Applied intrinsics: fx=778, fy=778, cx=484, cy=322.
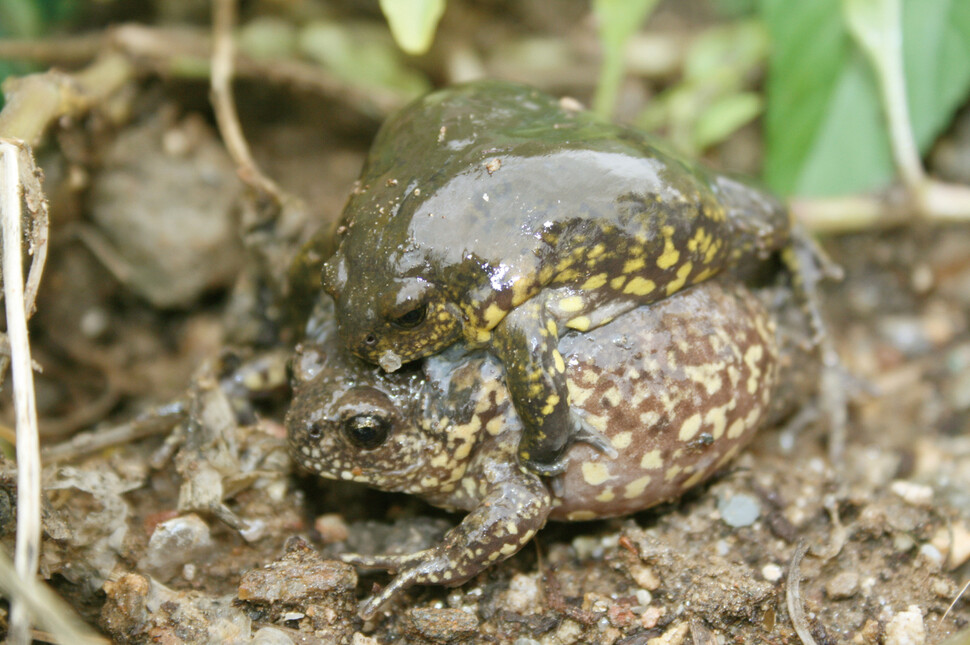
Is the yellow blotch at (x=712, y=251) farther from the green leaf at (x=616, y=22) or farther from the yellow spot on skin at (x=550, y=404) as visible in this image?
the green leaf at (x=616, y=22)

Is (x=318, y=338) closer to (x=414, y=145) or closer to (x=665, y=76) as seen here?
(x=414, y=145)

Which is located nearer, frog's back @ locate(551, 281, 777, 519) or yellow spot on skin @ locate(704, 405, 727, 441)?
frog's back @ locate(551, 281, 777, 519)

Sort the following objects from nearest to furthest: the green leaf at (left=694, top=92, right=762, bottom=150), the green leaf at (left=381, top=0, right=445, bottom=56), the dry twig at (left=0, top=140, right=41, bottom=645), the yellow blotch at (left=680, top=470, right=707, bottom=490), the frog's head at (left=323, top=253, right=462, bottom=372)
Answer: the dry twig at (left=0, top=140, right=41, bottom=645)
the frog's head at (left=323, top=253, right=462, bottom=372)
the yellow blotch at (left=680, top=470, right=707, bottom=490)
the green leaf at (left=381, top=0, right=445, bottom=56)
the green leaf at (left=694, top=92, right=762, bottom=150)

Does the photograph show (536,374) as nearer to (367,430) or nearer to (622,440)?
(622,440)

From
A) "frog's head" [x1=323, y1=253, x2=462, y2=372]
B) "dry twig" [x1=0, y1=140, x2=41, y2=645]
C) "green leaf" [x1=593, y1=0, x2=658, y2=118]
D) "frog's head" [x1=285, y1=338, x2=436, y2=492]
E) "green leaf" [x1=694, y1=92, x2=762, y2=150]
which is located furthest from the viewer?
"green leaf" [x1=694, y1=92, x2=762, y2=150]

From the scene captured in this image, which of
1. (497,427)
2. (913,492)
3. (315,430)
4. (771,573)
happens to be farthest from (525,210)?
(913,492)

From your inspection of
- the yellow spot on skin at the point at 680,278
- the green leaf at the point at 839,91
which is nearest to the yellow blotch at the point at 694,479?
the yellow spot on skin at the point at 680,278

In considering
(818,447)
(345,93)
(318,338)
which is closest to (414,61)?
(345,93)

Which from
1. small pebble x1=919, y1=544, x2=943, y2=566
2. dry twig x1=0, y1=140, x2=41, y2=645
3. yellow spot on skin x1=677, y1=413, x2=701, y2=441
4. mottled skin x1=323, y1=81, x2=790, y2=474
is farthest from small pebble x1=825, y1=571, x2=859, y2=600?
dry twig x1=0, y1=140, x2=41, y2=645

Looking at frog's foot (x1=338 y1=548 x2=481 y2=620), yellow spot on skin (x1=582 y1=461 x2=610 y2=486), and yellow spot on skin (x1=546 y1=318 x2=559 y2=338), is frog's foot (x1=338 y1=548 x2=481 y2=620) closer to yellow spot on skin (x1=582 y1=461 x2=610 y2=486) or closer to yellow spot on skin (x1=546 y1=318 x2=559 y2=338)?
yellow spot on skin (x1=582 y1=461 x2=610 y2=486)
